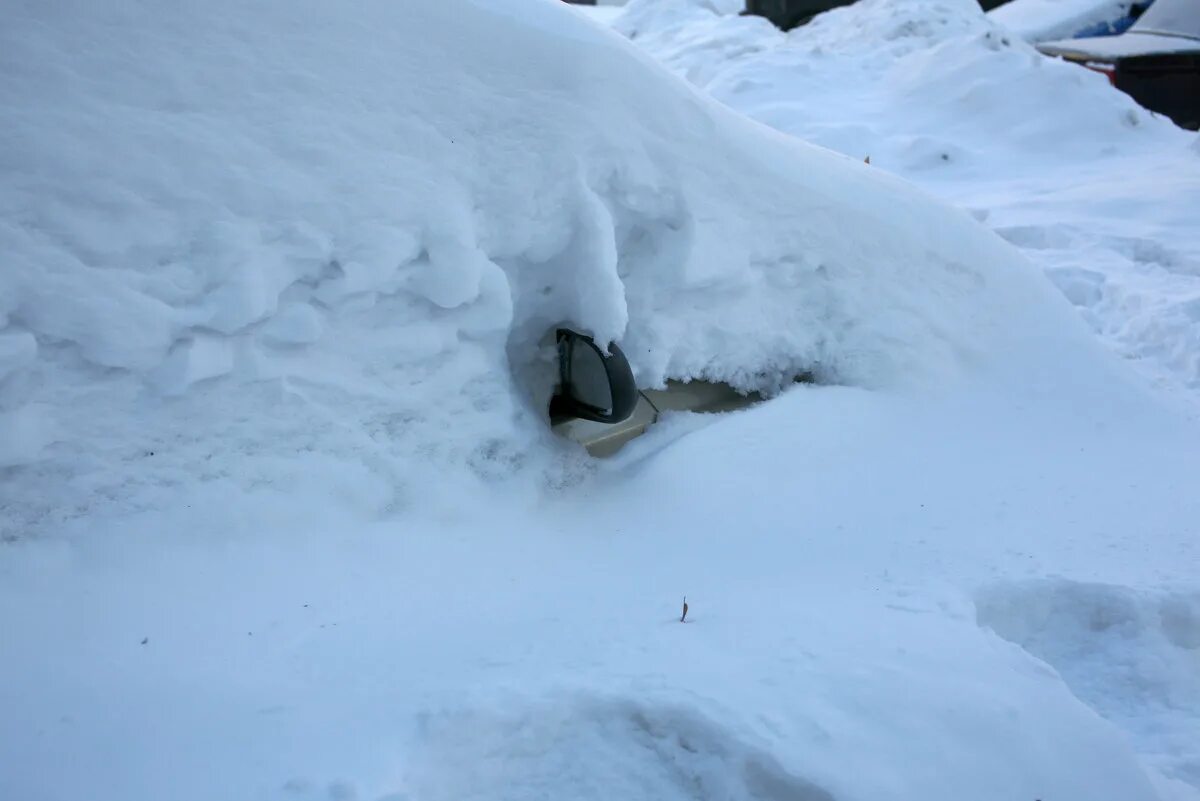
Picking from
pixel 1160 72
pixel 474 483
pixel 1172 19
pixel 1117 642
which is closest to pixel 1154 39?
pixel 1172 19

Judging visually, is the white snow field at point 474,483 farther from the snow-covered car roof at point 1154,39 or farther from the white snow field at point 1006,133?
the snow-covered car roof at point 1154,39

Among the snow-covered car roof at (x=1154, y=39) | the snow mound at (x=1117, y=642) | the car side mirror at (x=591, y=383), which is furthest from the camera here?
the snow-covered car roof at (x=1154, y=39)

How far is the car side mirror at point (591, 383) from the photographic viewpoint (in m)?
2.77

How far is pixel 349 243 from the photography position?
93.0 inches

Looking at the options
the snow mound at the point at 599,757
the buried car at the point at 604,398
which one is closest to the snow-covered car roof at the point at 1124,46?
the buried car at the point at 604,398

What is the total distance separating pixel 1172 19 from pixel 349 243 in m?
13.1

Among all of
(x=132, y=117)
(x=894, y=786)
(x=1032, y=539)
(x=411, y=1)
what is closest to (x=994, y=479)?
(x=1032, y=539)

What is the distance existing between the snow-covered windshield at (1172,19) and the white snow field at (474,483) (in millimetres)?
10899

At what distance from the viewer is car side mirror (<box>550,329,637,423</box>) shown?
277cm

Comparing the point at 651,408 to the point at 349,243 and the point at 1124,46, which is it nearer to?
the point at 349,243

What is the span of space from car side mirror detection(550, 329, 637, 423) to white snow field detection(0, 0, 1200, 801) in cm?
9

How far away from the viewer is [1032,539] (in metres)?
2.77

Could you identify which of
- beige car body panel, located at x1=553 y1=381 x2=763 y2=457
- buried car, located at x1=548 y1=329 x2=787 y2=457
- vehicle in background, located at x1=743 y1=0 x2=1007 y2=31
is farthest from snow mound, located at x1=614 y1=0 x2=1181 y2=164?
buried car, located at x1=548 y1=329 x2=787 y2=457

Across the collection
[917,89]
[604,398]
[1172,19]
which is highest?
[1172,19]
